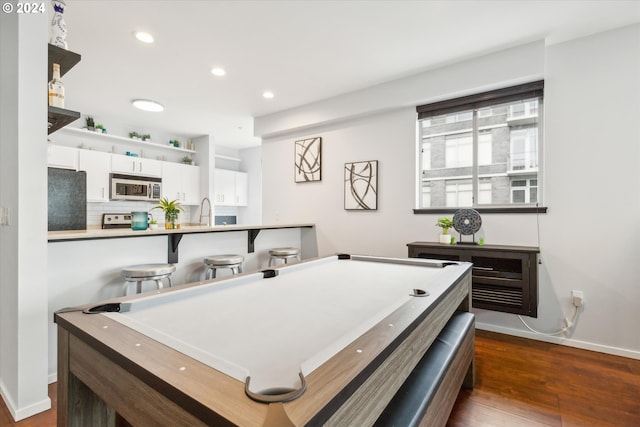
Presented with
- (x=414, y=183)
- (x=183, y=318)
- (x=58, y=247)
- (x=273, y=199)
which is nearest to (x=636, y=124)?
(x=414, y=183)

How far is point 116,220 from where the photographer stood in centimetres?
503

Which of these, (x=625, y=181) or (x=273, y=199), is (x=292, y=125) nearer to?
(x=273, y=199)

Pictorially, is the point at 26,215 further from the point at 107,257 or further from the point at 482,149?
the point at 482,149

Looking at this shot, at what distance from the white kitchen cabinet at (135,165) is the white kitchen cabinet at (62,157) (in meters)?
0.50

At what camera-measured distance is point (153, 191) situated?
5.38 metres

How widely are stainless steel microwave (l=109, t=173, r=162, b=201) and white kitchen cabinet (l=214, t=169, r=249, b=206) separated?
117 cm

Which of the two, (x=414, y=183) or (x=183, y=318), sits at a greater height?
(x=414, y=183)

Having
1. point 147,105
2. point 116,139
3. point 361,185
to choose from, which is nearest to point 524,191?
point 361,185

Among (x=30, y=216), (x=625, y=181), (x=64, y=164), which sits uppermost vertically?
(x=64, y=164)

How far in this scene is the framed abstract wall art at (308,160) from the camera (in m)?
4.45

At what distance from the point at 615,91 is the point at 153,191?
6191 mm

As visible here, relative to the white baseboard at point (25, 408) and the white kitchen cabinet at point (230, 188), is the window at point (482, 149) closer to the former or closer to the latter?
the white baseboard at point (25, 408)

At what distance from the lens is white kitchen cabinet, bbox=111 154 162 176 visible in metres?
4.95
